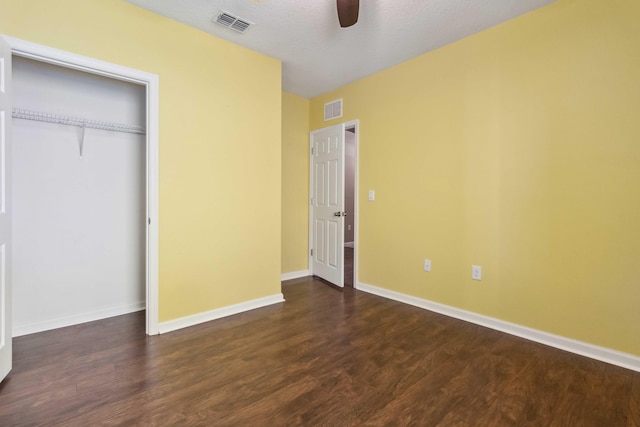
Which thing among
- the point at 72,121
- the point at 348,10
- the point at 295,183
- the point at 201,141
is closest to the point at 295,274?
the point at 295,183

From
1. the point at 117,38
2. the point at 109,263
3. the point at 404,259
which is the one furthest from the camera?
the point at 404,259

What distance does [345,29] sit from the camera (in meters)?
2.54

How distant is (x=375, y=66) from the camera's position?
129 inches

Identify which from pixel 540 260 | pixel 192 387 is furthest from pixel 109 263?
pixel 540 260

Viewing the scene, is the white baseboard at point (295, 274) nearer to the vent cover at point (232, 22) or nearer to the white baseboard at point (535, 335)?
the white baseboard at point (535, 335)

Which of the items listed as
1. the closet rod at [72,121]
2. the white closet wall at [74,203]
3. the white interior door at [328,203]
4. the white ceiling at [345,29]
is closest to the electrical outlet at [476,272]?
the white interior door at [328,203]

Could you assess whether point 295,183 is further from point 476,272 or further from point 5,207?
point 5,207

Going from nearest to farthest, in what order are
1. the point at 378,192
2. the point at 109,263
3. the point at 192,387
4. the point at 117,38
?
the point at 192,387
the point at 117,38
the point at 109,263
the point at 378,192

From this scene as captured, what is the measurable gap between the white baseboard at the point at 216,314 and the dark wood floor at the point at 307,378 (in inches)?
4.0

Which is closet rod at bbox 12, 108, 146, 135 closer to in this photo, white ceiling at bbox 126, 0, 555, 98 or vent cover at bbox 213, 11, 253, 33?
white ceiling at bbox 126, 0, 555, 98

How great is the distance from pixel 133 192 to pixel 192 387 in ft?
6.65

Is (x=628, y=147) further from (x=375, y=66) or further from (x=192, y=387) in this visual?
(x=192, y=387)

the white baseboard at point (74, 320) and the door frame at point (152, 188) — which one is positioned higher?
the door frame at point (152, 188)

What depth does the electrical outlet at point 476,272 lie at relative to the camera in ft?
8.76
